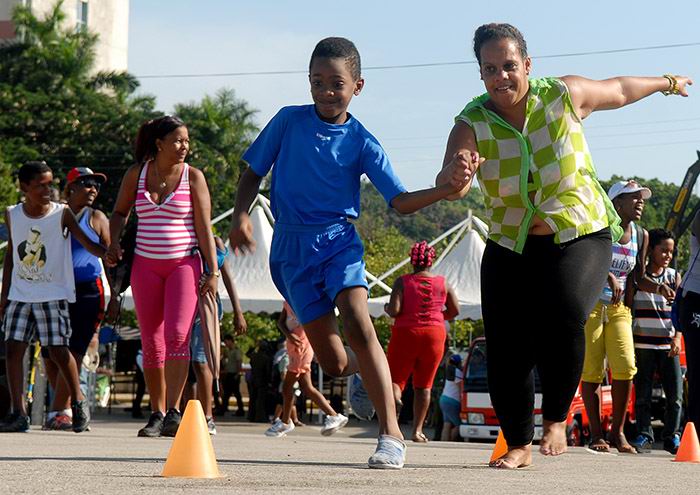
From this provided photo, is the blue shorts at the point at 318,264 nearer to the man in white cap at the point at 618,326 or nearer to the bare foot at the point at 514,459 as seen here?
the bare foot at the point at 514,459

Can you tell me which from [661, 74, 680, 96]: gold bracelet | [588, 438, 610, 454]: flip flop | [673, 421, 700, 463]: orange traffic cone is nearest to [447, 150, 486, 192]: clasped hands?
[661, 74, 680, 96]: gold bracelet

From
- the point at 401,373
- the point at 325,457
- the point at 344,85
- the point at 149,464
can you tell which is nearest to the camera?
the point at 149,464

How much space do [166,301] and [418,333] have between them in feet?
14.0

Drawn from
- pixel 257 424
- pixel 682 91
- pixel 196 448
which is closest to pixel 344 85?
pixel 682 91

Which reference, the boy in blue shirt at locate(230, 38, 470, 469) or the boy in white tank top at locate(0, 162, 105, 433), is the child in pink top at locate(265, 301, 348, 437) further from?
the boy in blue shirt at locate(230, 38, 470, 469)

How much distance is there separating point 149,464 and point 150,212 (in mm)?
3114

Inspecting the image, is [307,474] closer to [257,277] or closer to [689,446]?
[689,446]

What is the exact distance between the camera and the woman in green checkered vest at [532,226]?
6180 mm

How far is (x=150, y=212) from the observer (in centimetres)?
897

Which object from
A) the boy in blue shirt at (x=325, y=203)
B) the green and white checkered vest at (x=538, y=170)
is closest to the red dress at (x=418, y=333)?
the boy in blue shirt at (x=325, y=203)

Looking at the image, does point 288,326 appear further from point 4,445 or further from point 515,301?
point 515,301

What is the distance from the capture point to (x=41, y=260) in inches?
400

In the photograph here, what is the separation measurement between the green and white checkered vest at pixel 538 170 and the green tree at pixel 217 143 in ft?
173

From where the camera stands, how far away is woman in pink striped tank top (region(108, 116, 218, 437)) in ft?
28.7
